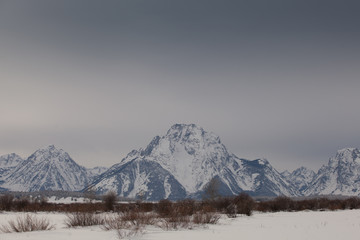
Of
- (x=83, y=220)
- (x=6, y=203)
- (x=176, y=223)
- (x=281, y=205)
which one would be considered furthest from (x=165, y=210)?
(x=281, y=205)

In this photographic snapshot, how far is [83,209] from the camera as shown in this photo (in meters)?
22.6

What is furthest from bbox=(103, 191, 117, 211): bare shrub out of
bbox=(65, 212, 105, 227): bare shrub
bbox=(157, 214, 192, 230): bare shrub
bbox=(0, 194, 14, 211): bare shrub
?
bbox=(157, 214, 192, 230): bare shrub

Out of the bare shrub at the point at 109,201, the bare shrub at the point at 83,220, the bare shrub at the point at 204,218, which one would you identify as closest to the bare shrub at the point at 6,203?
the bare shrub at the point at 109,201

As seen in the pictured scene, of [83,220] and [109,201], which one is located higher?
[83,220]

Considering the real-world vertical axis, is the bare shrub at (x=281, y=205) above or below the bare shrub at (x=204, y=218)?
below

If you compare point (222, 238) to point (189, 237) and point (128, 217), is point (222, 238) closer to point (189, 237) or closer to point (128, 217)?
point (189, 237)

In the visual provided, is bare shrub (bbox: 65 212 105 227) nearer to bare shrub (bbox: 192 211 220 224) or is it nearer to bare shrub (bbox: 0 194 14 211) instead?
bare shrub (bbox: 192 211 220 224)

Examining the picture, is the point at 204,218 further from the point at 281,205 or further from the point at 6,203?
the point at 6,203

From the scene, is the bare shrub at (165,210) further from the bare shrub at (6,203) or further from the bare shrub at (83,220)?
the bare shrub at (6,203)

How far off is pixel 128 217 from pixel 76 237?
4699 millimetres

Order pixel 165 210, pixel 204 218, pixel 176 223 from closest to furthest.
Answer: pixel 176 223 → pixel 204 218 → pixel 165 210

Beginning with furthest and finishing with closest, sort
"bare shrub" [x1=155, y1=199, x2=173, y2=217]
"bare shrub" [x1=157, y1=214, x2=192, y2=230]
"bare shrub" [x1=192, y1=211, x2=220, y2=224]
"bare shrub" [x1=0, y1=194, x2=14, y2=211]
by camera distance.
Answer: "bare shrub" [x1=0, y1=194, x2=14, y2=211] < "bare shrub" [x1=155, y1=199, x2=173, y2=217] < "bare shrub" [x1=192, y1=211, x2=220, y2=224] < "bare shrub" [x1=157, y1=214, x2=192, y2=230]

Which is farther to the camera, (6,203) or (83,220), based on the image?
(6,203)

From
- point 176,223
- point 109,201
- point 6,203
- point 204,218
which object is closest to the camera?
point 176,223
